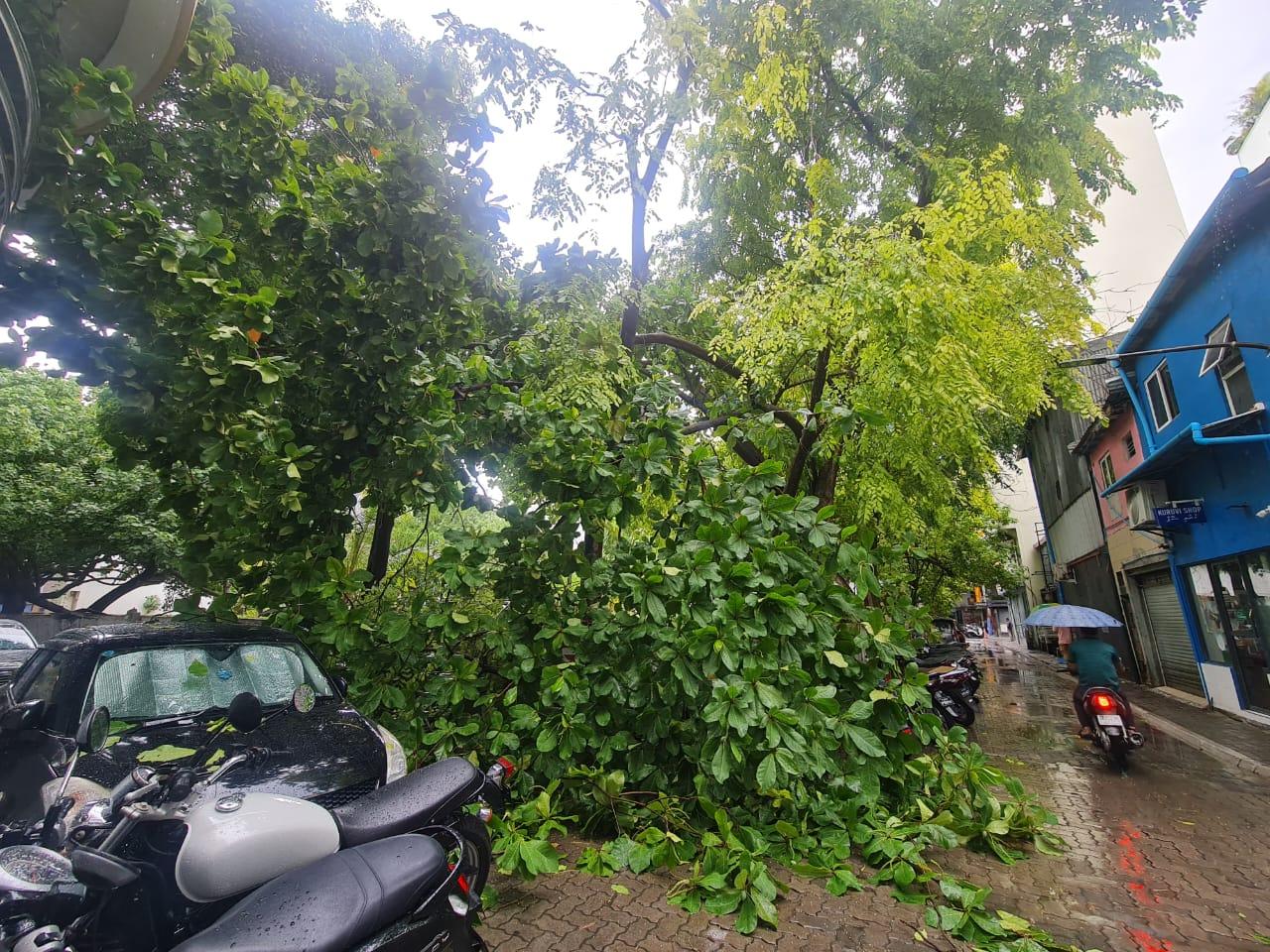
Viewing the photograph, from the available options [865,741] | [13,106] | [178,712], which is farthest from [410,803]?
[865,741]

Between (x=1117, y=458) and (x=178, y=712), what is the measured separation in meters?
18.7

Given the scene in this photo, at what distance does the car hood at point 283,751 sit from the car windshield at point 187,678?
0.75ft

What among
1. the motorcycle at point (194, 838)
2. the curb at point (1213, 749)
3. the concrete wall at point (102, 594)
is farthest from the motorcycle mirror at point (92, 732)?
the concrete wall at point (102, 594)

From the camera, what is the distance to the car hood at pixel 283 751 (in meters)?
2.79

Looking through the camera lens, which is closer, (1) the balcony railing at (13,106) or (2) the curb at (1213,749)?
(1) the balcony railing at (13,106)

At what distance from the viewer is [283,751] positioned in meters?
3.11

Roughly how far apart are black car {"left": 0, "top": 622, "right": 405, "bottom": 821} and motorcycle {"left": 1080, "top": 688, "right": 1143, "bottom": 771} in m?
7.12

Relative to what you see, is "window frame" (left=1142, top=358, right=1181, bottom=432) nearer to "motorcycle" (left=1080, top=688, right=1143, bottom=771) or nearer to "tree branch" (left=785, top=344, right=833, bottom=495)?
"motorcycle" (left=1080, top=688, right=1143, bottom=771)

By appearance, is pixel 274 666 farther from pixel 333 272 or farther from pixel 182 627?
pixel 333 272

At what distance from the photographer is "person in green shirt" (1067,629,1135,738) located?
270 inches

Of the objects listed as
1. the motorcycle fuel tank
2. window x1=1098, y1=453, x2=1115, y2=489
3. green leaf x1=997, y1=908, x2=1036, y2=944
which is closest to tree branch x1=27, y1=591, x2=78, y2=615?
the motorcycle fuel tank

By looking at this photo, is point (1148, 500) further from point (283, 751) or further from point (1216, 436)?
point (283, 751)

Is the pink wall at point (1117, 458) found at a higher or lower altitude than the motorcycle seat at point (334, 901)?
higher

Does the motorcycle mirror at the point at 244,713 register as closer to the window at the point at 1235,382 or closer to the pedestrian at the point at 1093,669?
the pedestrian at the point at 1093,669
